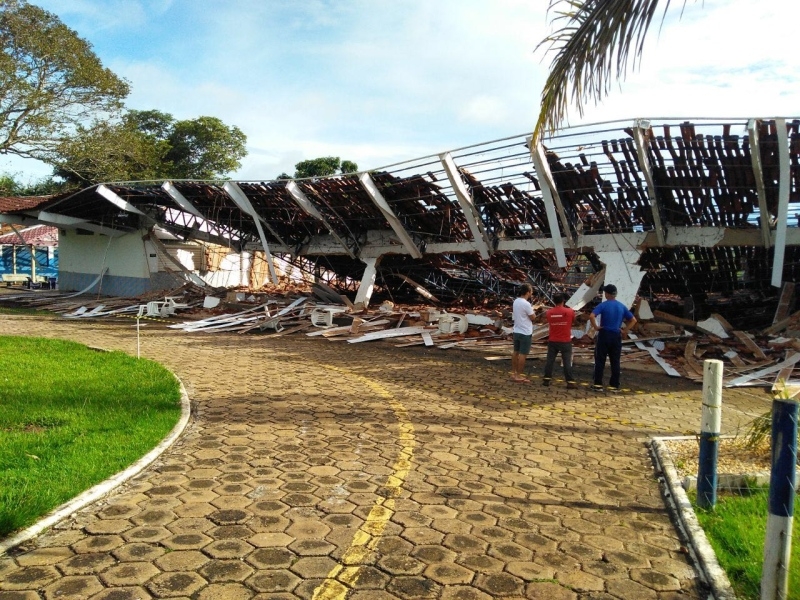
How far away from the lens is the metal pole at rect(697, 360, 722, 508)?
4.88 m

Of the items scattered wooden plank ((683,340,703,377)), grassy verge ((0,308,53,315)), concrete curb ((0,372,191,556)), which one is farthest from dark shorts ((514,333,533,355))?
grassy verge ((0,308,53,315))

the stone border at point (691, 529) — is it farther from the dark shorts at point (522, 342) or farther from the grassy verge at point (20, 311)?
the grassy verge at point (20, 311)

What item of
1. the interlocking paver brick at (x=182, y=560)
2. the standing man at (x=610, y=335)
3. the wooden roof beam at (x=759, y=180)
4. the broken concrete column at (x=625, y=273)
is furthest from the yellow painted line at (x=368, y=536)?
the broken concrete column at (x=625, y=273)

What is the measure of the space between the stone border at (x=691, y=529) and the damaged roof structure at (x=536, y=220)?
8.41 m

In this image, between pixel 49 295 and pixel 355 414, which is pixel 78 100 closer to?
pixel 49 295

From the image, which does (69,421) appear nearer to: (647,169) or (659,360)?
(659,360)

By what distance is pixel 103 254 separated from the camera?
2797 cm

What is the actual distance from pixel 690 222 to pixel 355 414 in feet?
34.8

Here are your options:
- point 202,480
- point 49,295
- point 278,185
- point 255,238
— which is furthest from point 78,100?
point 202,480

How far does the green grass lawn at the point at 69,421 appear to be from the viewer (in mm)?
4883

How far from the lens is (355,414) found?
7.97m

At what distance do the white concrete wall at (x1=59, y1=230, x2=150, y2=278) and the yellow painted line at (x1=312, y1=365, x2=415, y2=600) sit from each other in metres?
22.4

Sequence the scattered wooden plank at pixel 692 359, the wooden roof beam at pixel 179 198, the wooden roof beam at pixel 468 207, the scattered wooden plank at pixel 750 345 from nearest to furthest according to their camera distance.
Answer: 1. the scattered wooden plank at pixel 692 359
2. the scattered wooden plank at pixel 750 345
3. the wooden roof beam at pixel 468 207
4. the wooden roof beam at pixel 179 198

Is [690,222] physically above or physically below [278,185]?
below
